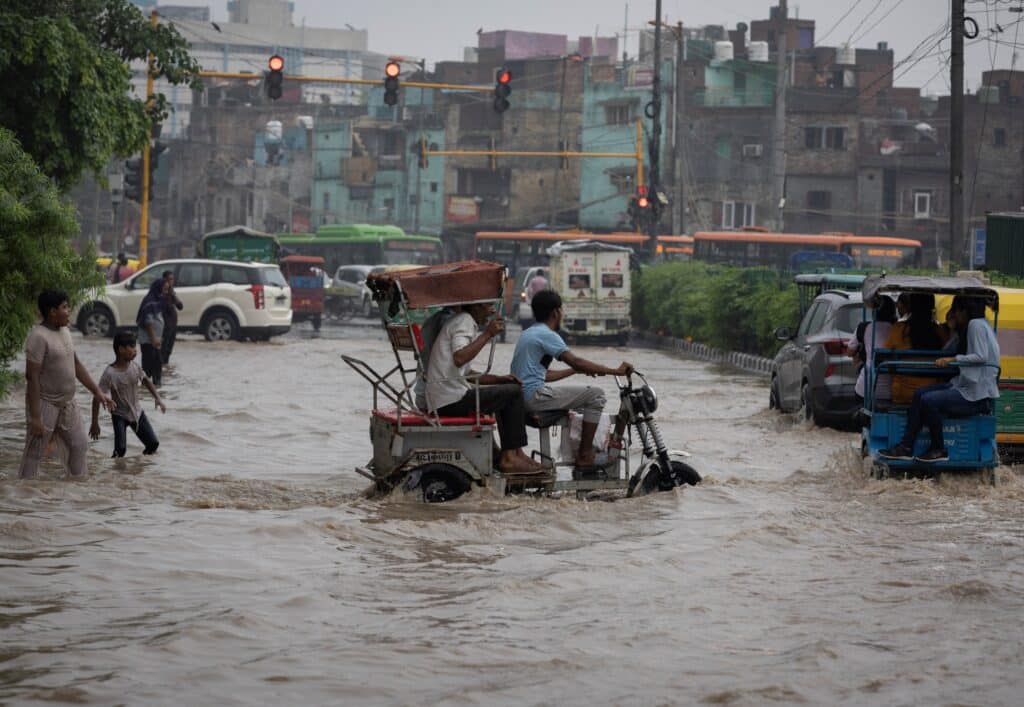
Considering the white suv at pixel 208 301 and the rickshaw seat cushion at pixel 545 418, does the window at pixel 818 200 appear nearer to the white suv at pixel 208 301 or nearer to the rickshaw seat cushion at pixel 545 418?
the white suv at pixel 208 301

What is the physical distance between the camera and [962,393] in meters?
13.1

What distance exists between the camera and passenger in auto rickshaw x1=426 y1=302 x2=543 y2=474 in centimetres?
1138

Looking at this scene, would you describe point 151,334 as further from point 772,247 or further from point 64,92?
point 772,247

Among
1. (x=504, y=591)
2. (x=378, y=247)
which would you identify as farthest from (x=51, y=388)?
(x=378, y=247)

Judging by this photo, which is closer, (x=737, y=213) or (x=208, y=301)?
(x=208, y=301)

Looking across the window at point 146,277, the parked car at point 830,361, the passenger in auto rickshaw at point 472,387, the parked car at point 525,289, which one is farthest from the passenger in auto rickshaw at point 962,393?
the parked car at point 525,289

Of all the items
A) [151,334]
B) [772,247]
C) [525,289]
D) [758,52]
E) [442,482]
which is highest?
[758,52]

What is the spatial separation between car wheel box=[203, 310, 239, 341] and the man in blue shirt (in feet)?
75.1

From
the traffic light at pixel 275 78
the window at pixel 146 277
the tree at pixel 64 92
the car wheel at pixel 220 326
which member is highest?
the traffic light at pixel 275 78

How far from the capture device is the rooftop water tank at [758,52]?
8250 centimetres

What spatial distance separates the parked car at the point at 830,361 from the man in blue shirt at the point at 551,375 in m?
6.68

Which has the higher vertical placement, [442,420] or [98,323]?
[98,323]

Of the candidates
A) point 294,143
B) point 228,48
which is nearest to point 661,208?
point 294,143

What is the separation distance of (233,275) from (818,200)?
47.9 metres
